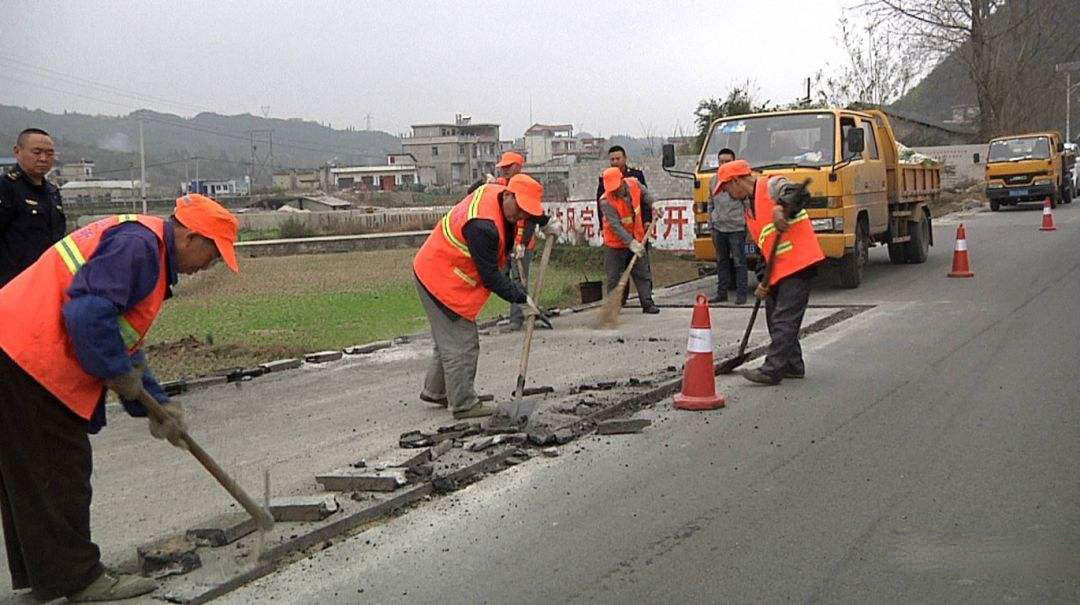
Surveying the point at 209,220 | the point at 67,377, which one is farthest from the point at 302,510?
the point at 209,220

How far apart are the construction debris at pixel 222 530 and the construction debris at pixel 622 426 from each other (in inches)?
105

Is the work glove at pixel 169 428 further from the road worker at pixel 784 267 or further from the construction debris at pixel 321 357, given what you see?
the construction debris at pixel 321 357

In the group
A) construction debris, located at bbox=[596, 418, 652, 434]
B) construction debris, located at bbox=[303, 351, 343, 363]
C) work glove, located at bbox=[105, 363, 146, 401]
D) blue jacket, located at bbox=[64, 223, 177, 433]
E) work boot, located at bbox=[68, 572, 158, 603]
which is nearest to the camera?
blue jacket, located at bbox=[64, 223, 177, 433]

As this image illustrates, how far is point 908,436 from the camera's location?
6.88 metres

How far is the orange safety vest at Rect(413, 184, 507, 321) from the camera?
7645 millimetres

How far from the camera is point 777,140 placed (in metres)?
14.6

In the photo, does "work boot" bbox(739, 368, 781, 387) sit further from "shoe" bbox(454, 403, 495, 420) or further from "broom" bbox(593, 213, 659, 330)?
"broom" bbox(593, 213, 659, 330)

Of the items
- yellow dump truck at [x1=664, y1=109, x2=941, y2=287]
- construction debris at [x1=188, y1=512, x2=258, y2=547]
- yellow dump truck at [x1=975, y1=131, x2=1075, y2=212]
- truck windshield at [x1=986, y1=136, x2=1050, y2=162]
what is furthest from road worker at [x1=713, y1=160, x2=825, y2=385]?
truck windshield at [x1=986, y1=136, x2=1050, y2=162]

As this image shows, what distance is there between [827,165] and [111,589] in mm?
11292

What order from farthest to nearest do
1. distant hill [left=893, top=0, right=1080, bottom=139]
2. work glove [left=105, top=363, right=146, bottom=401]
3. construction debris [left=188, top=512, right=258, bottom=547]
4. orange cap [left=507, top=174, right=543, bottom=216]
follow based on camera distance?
distant hill [left=893, top=0, right=1080, bottom=139] → orange cap [left=507, top=174, right=543, bottom=216] → construction debris [left=188, top=512, right=258, bottom=547] → work glove [left=105, top=363, right=146, bottom=401]

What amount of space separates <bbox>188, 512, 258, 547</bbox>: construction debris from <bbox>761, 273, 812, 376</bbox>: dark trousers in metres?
4.63

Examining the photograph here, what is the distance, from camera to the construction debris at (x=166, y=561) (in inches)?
196

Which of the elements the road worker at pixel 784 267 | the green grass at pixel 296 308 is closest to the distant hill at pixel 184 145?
the green grass at pixel 296 308

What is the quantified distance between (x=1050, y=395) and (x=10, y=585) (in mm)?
6864
